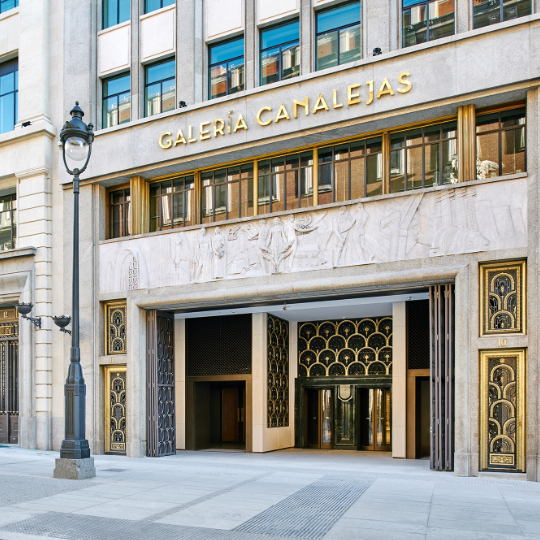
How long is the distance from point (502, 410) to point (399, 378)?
5.12 meters

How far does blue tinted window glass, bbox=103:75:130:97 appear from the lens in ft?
60.5

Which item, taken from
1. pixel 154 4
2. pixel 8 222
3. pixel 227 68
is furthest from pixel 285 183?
pixel 8 222

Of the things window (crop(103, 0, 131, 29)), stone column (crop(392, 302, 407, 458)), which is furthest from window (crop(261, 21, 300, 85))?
stone column (crop(392, 302, 407, 458))

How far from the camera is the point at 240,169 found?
54.4 feet

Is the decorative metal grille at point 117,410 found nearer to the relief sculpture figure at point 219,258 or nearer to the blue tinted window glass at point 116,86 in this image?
the relief sculpture figure at point 219,258

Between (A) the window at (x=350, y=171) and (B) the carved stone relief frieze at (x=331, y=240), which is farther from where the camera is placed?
(A) the window at (x=350, y=171)

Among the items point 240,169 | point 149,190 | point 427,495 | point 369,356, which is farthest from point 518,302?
point 149,190

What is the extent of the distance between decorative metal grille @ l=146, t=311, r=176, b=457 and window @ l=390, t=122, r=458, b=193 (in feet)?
25.0

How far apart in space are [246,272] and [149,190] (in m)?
4.70

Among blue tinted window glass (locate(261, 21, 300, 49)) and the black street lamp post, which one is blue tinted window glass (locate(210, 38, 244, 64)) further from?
the black street lamp post

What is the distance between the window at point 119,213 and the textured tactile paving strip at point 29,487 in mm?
7713

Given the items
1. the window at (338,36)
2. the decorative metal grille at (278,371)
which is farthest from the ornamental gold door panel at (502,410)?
the window at (338,36)

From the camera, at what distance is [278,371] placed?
63.0 feet

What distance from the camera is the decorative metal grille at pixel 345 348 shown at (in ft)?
60.4
